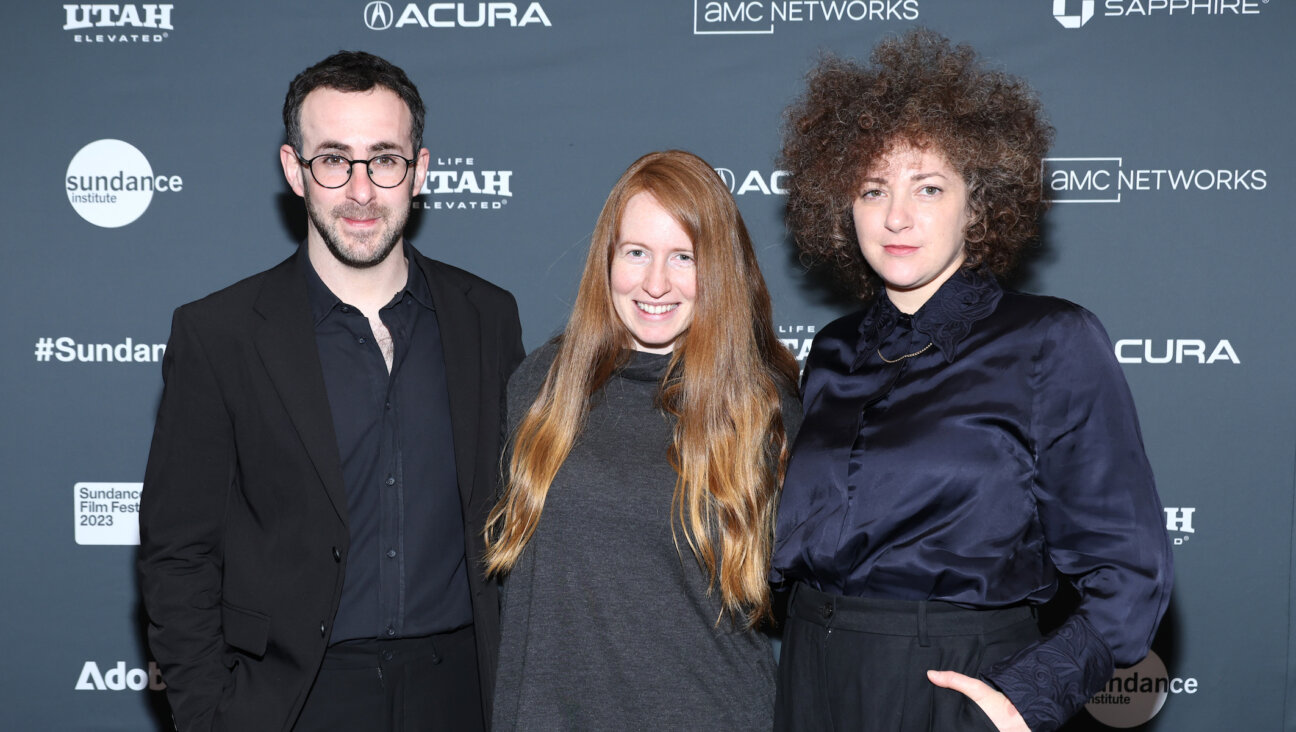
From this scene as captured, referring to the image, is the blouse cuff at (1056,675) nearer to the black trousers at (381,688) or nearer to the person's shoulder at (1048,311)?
the person's shoulder at (1048,311)

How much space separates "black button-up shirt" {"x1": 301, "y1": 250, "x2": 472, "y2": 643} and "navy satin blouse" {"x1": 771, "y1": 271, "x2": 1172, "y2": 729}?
0.72m

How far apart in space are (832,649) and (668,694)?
1.06 ft

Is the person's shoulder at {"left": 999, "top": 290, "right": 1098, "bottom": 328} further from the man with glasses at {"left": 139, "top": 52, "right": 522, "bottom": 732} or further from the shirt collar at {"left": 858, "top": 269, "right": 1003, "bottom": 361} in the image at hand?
the man with glasses at {"left": 139, "top": 52, "right": 522, "bottom": 732}

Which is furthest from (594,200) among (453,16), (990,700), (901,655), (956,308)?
(990,700)

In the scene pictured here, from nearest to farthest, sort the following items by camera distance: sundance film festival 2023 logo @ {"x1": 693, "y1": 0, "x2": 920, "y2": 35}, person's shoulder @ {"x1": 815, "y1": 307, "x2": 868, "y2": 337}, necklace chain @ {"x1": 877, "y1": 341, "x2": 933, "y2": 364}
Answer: necklace chain @ {"x1": 877, "y1": 341, "x2": 933, "y2": 364}, person's shoulder @ {"x1": 815, "y1": 307, "x2": 868, "y2": 337}, sundance film festival 2023 logo @ {"x1": 693, "y1": 0, "x2": 920, "y2": 35}

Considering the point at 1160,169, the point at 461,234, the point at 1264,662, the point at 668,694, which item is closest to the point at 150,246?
the point at 461,234

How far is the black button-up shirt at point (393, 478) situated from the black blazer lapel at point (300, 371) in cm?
3

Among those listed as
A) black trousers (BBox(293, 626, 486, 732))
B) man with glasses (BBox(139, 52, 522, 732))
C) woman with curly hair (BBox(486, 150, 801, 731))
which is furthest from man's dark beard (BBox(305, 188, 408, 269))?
black trousers (BBox(293, 626, 486, 732))

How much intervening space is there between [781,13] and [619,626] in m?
1.97

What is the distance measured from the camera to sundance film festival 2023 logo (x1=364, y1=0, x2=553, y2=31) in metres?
2.99

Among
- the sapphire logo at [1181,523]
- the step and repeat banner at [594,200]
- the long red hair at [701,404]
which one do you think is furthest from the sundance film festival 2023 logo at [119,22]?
the sapphire logo at [1181,523]

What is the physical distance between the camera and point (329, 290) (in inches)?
80.3

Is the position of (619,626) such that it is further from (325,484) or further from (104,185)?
(104,185)

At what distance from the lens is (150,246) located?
10.0ft
